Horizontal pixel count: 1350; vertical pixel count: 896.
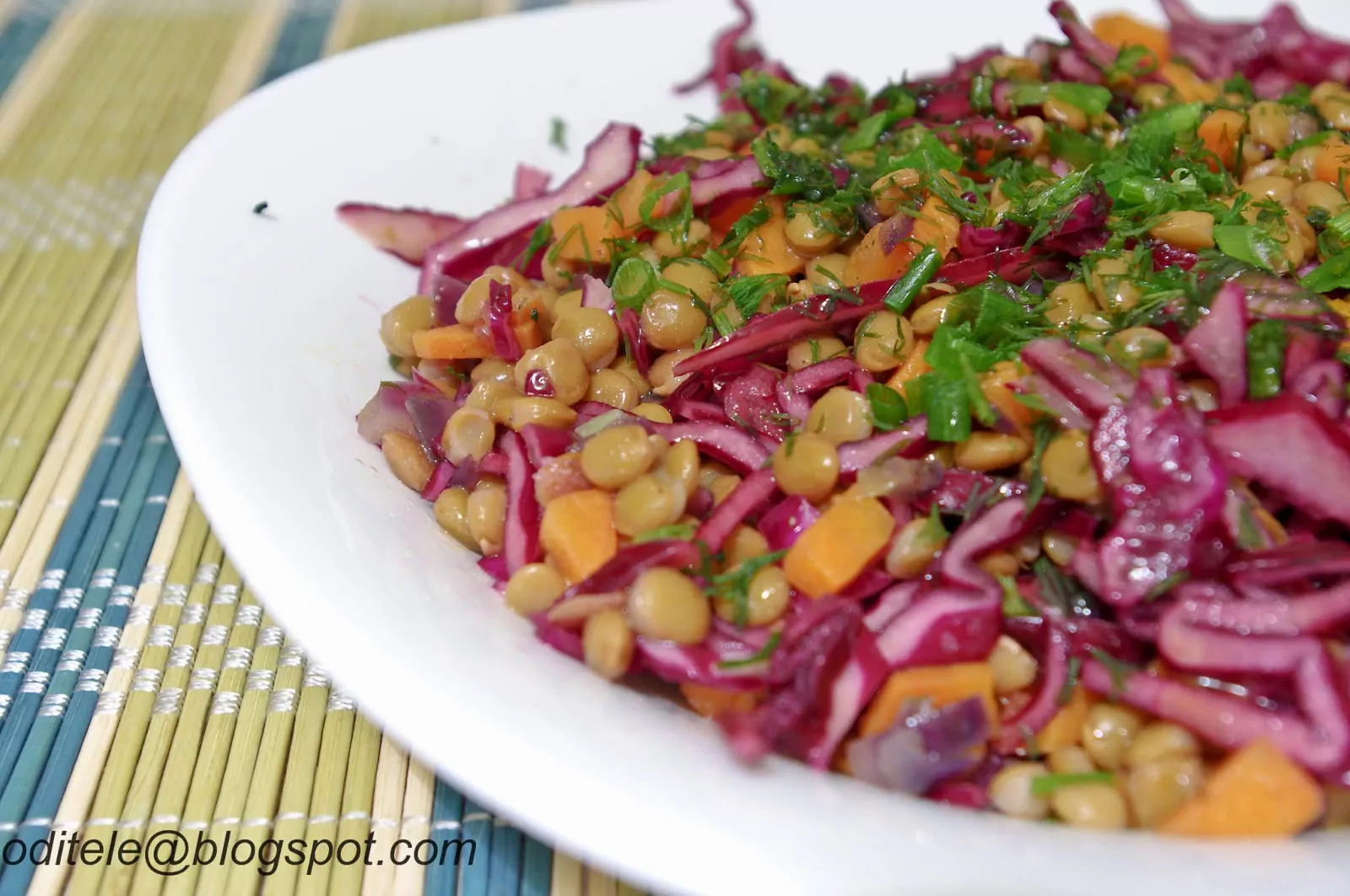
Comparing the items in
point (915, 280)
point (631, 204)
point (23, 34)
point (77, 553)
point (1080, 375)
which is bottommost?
point (23, 34)

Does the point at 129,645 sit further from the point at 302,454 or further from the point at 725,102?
the point at 725,102

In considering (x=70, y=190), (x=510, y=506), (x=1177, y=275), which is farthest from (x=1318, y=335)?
(x=70, y=190)

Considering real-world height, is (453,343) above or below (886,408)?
below

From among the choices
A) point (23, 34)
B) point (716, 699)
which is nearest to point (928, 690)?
point (716, 699)

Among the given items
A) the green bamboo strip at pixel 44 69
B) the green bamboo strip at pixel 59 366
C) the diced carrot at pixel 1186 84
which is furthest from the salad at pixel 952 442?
the green bamboo strip at pixel 44 69

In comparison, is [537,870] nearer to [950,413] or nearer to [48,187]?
[950,413]
